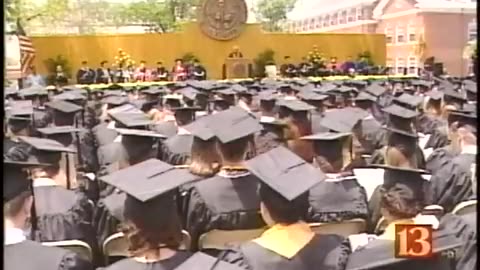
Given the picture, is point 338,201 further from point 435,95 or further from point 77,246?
point 77,246

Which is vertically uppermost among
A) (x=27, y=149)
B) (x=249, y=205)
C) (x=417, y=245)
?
(x=27, y=149)

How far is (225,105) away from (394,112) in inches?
17.9

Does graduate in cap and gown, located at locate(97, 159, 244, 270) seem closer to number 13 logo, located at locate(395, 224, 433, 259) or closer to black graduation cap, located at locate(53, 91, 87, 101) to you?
black graduation cap, located at locate(53, 91, 87, 101)

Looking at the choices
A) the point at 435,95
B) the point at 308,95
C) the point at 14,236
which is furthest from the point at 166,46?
the point at 435,95

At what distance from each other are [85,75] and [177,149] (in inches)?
11.4

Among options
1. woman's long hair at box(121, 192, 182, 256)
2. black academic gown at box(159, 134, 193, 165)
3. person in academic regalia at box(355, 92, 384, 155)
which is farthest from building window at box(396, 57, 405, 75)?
woman's long hair at box(121, 192, 182, 256)

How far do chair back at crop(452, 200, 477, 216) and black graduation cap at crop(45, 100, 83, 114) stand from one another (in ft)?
3.35

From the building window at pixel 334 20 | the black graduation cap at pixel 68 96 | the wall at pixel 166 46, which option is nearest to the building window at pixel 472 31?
the building window at pixel 334 20

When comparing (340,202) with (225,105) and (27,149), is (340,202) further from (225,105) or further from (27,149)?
(27,149)

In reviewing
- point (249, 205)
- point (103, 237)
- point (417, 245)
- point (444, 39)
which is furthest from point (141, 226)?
point (444, 39)

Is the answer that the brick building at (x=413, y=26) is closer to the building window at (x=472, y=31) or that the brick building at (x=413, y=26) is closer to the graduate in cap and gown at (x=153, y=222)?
the building window at (x=472, y=31)

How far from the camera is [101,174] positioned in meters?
1.88

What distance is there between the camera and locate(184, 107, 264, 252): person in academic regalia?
1.91 m

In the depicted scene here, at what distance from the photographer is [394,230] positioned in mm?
1959
